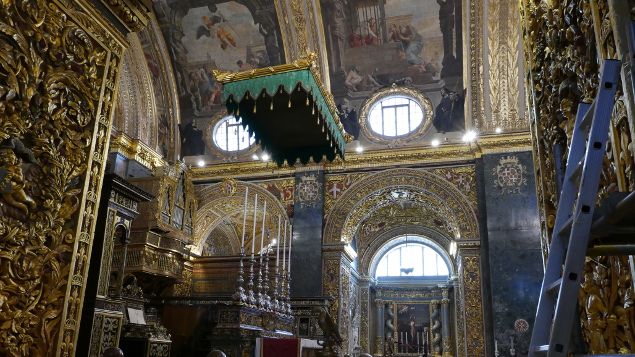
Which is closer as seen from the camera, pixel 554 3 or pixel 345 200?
pixel 554 3

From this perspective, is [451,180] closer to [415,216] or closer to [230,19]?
[415,216]

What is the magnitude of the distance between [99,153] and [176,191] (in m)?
8.96

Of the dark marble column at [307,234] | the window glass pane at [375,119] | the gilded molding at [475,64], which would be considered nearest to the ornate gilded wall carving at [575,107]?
the gilded molding at [475,64]

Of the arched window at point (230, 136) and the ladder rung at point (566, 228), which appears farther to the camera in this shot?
the arched window at point (230, 136)

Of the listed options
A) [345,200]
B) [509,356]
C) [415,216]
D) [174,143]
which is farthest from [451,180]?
[174,143]

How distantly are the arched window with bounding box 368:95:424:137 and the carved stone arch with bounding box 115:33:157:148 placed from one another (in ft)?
19.4

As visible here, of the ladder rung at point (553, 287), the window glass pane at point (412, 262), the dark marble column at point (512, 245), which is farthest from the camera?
the window glass pane at point (412, 262)

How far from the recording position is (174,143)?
14945 mm

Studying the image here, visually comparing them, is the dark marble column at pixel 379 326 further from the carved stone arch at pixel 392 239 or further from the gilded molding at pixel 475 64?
the gilded molding at pixel 475 64

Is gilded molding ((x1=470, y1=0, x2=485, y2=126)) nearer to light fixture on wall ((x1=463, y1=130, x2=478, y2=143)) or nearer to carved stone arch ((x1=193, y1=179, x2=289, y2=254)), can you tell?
light fixture on wall ((x1=463, y1=130, x2=478, y2=143))

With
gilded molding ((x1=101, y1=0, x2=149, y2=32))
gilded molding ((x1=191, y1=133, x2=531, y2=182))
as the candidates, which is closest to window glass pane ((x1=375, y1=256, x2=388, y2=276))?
gilded molding ((x1=191, y1=133, x2=531, y2=182))

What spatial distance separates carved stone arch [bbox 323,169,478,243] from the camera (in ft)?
41.9

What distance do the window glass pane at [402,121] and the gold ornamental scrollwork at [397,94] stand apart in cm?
20

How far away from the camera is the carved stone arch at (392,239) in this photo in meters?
18.6
